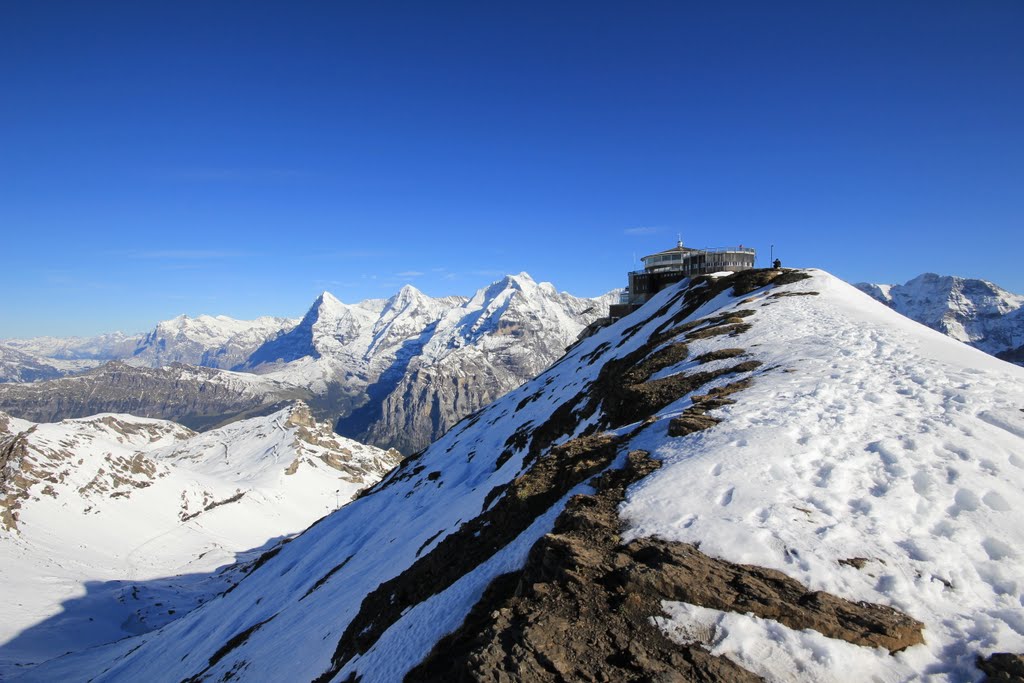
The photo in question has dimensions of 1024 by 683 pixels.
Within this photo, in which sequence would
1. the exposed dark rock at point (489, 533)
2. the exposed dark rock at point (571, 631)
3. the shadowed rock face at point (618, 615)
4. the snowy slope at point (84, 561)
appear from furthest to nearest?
1. the snowy slope at point (84, 561)
2. the exposed dark rock at point (489, 533)
3. the exposed dark rock at point (571, 631)
4. the shadowed rock face at point (618, 615)

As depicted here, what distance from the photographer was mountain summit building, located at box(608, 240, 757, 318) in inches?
2862

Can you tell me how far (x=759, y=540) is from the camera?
9.73 metres

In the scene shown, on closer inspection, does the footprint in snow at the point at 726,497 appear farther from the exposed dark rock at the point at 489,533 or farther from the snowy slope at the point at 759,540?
the exposed dark rock at the point at 489,533

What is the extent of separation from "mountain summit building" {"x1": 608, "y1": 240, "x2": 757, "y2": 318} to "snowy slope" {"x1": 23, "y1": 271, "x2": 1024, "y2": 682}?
51295mm

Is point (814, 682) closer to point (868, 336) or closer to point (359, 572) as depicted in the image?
point (868, 336)

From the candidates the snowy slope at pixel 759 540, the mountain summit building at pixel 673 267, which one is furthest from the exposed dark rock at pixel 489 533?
the mountain summit building at pixel 673 267

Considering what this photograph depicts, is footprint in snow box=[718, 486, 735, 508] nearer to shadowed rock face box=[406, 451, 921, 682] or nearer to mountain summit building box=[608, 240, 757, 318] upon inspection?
shadowed rock face box=[406, 451, 921, 682]

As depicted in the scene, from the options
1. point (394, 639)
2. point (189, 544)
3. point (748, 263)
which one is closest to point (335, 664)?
point (394, 639)

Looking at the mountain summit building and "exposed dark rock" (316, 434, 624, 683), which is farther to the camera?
the mountain summit building

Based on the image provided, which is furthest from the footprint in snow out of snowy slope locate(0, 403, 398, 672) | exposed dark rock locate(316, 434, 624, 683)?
snowy slope locate(0, 403, 398, 672)

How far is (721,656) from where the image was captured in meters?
8.10

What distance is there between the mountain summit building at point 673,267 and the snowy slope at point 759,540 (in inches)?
2020

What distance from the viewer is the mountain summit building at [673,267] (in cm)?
7269

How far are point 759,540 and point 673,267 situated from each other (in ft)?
249
